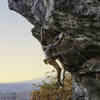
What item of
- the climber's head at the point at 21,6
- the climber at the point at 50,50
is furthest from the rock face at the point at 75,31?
the climber at the point at 50,50

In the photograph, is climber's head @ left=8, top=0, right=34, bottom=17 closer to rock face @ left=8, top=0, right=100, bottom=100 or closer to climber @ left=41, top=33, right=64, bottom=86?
rock face @ left=8, top=0, right=100, bottom=100

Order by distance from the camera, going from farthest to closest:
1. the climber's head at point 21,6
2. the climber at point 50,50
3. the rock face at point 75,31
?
the climber at point 50,50
the climber's head at point 21,6
the rock face at point 75,31

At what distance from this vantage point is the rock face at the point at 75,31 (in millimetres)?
10906

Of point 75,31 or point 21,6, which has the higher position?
point 21,6

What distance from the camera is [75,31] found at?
11977 millimetres

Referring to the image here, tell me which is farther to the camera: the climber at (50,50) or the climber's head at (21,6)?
the climber at (50,50)

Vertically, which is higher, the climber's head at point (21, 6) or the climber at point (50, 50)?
the climber's head at point (21, 6)

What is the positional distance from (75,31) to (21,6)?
13.1 ft

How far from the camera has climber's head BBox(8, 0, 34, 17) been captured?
13855 mm

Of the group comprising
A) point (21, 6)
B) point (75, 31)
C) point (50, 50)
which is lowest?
point (50, 50)

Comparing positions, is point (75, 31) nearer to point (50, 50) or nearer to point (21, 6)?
point (50, 50)

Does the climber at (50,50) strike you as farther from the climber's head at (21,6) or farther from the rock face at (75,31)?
the climber's head at (21,6)

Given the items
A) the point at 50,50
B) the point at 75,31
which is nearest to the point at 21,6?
the point at 50,50

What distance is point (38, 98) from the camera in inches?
1463
